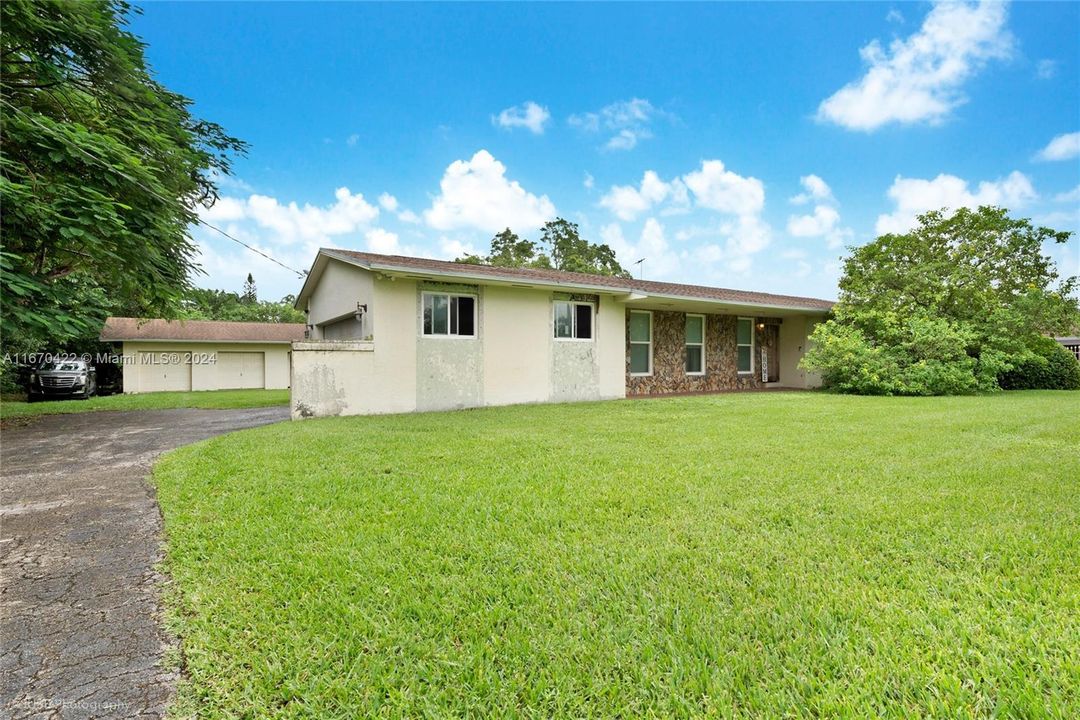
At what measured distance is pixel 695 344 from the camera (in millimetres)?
14438

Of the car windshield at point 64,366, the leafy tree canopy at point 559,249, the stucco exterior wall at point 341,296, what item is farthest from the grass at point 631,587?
the leafy tree canopy at point 559,249

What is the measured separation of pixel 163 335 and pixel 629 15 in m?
20.7

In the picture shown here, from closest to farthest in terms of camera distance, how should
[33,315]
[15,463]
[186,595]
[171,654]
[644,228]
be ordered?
[171,654] < [186,595] < [15,463] < [33,315] < [644,228]

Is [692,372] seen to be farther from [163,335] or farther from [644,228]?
[163,335]

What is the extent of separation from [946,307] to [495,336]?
42.7 feet

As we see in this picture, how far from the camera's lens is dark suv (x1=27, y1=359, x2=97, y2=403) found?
15609 mm

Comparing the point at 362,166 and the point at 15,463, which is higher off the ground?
the point at 362,166

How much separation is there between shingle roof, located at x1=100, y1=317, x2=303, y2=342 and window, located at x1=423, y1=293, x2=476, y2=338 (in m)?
12.9

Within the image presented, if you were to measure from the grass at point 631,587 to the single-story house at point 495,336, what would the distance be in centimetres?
443

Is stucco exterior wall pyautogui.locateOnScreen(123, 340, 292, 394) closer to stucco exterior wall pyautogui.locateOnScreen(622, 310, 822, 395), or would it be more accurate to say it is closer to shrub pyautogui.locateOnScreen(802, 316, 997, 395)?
stucco exterior wall pyautogui.locateOnScreen(622, 310, 822, 395)

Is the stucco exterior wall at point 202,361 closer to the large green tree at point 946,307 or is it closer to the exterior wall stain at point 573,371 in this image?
the exterior wall stain at point 573,371

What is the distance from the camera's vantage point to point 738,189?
55.6 ft

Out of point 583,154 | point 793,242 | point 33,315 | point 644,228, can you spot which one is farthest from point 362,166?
point 793,242

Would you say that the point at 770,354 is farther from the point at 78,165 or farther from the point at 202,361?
the point at 202,361
